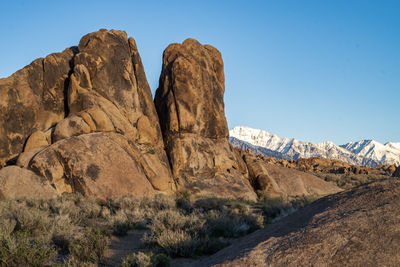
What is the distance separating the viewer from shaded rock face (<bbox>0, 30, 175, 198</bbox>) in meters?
15.8

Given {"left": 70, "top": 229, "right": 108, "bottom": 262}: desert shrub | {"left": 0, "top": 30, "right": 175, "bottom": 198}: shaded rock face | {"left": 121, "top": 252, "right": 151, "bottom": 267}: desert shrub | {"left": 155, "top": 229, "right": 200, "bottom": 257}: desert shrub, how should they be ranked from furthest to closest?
{"left": 0, "top": 30, "right": 175, "bottom": 198}: shaded rock face
{"left": 155, "top": 229, "right": 200, "bottom": 257}: desert shrub
{"left": 70, "top": 229, "right": 108, "bottom": 262}: desert shrub
{"left": 121, "top": 252, "right": 151, "bottom": 267}: desert shrub

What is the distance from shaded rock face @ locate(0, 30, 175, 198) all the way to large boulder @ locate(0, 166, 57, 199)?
393 mm

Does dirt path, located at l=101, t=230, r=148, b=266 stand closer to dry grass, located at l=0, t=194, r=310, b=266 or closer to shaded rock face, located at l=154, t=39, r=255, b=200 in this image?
dry grass, located at l=0, t=194, r=310, b=266

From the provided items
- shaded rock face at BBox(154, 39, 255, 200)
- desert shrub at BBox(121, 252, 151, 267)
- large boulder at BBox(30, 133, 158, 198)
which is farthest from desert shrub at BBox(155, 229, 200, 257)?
shaded rock face at BBox(154, 39, 255, 200)

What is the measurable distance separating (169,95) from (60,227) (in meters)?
16.4

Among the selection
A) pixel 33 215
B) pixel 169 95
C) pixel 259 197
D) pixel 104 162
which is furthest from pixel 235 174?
pixel 33 215

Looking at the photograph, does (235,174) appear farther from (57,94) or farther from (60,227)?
(60,227)

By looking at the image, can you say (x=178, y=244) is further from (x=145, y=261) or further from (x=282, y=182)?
(x=282, y=182)

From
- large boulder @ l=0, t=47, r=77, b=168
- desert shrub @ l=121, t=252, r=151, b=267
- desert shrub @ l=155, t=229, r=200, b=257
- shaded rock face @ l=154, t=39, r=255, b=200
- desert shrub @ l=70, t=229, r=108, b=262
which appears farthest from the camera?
shaded rock face @ l=154, t=39, r=255, b=200

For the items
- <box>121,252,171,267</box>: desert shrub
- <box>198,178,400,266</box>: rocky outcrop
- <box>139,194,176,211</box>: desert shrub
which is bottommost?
<box>139,194,176,211</box>: desert shrub

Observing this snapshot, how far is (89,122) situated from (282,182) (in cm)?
1695

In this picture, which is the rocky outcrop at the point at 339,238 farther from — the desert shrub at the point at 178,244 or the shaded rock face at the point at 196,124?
the shaded rock face at the point at 196,124

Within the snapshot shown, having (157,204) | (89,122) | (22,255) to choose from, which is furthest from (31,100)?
(22,255)

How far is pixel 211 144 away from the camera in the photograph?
23.6 m
